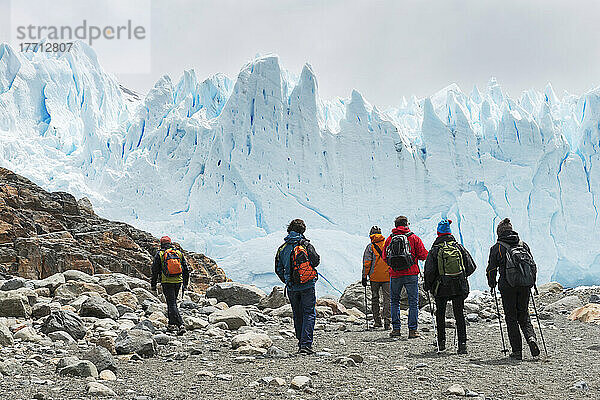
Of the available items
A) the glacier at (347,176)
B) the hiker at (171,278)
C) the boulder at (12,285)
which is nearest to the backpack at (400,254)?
the hiker at (171,278)

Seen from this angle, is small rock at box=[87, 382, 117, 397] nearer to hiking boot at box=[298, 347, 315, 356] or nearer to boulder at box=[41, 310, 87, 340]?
hiking boot at box=[298, 347, 315, 356]

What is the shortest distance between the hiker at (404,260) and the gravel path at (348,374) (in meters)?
0.44

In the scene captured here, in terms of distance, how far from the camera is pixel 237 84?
25.5m

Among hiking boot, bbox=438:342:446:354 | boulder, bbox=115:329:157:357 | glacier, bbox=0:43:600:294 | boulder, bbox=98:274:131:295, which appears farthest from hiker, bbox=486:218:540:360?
glacier, bbox=0:43:600:294

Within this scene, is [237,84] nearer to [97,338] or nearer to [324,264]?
[324,264]

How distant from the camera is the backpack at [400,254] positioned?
18.7 ft

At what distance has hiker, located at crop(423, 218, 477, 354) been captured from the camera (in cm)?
480

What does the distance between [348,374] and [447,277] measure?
4.53 feet

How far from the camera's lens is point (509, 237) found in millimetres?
4652

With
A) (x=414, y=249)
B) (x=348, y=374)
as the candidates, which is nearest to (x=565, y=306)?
(x=414, y=249)

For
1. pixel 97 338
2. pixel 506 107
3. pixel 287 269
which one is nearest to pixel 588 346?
pixel 287 269

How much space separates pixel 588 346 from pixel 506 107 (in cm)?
2178

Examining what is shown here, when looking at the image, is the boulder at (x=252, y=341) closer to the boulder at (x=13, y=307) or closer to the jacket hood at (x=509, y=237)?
the jacket hood at (x=509, y=237)

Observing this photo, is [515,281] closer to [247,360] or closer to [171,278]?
[247,360]
